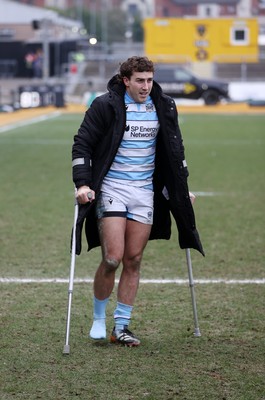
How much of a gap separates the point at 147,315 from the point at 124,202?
4.49 feet

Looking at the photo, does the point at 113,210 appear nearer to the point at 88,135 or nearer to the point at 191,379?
the point at 88,135

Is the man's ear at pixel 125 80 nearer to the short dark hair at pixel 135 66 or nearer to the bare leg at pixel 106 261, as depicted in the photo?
the short dark hair at pixel 135 66

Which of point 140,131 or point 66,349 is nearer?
point 66,349

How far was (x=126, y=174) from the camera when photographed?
24.7ft

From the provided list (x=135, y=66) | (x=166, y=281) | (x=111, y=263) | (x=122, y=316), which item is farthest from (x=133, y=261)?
(x=166, y=281)

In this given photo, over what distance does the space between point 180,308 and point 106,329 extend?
37.2 inches

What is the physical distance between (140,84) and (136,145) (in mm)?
420

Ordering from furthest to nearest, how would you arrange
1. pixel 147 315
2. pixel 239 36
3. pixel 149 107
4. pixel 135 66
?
pixel 239 36, pixel 147 315, pixel 149 107, pixel 135 66

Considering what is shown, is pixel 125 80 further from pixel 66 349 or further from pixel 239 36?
pixel 239 36

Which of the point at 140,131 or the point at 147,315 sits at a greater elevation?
the point at 140,131

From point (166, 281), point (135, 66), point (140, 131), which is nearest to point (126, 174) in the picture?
point (140, 131)

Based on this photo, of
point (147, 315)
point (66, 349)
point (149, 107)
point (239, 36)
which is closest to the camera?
point (66, 349)

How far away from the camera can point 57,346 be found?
7.48m

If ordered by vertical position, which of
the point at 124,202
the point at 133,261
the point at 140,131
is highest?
the point at 140,131
